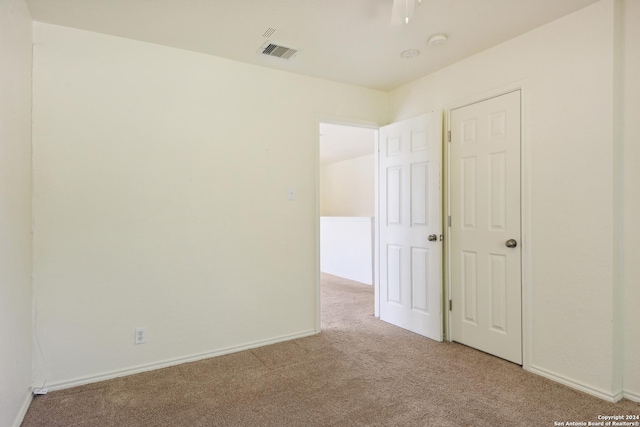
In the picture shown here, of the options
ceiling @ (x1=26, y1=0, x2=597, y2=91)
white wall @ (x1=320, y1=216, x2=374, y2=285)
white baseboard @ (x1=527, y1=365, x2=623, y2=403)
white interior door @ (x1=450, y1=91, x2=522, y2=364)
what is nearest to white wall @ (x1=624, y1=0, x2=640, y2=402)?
white baseboard @ (x1=527, y1=365, x2=623, y2=403)

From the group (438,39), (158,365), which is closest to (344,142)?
(438,39)

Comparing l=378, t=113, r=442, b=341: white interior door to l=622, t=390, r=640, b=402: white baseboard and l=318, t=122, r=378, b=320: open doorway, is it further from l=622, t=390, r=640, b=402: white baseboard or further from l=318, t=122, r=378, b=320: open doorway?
l=318, t=122, r=378, b=320: open doorway

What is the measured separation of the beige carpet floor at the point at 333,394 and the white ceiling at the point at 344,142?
2.63 m

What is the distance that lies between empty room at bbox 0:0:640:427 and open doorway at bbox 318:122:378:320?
Result: 2.03 meters

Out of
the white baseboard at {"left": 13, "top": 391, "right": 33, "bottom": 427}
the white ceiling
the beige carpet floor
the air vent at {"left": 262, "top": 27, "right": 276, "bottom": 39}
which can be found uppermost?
the air vent at {"left": 262, "top": 27, "right": 276, "bottom": 39}

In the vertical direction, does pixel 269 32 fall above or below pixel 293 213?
above

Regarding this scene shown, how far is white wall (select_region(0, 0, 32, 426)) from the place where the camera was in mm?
1701

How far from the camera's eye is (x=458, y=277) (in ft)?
9.78

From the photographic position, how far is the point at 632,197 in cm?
204

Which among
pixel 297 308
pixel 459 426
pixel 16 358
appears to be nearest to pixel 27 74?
pixel 16 358

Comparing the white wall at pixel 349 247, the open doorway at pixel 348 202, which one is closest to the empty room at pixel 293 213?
the open doorway at pixel 348 202

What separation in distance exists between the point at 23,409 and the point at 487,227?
328 cm

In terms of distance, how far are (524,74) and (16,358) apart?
3.66 metres

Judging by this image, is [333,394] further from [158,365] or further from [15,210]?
[15,210]
